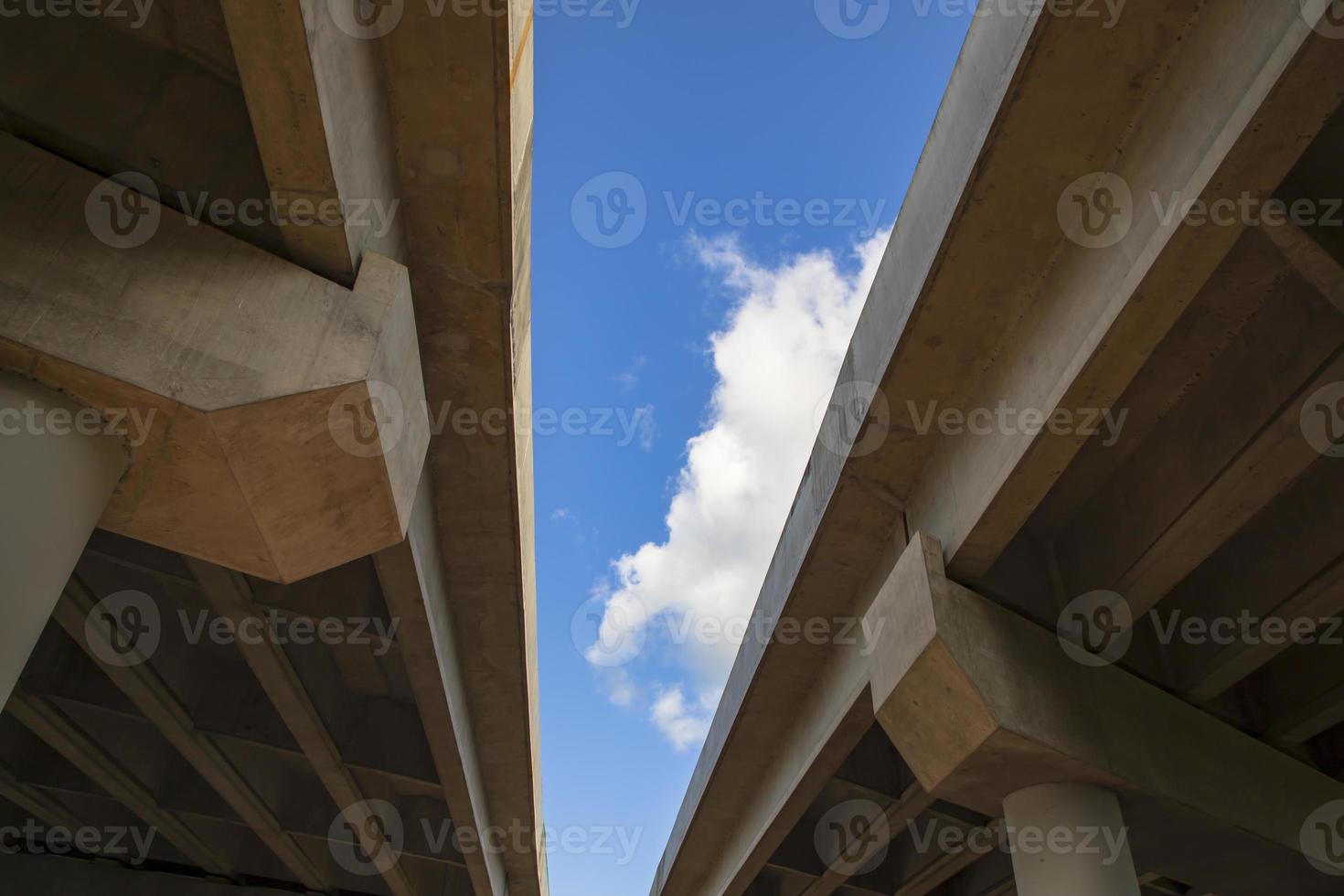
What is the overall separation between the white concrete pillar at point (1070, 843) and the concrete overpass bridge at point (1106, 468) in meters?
0.02

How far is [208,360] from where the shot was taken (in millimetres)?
4371

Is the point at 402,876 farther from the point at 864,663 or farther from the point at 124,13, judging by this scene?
the point at 124,13

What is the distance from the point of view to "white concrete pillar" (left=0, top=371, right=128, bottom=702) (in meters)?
3.88

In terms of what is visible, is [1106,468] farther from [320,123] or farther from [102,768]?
[102,768]

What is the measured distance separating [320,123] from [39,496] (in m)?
2.06

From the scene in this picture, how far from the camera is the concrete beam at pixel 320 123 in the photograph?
3973 mm

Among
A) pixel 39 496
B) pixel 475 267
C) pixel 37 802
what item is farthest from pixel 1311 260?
pixel 37 802

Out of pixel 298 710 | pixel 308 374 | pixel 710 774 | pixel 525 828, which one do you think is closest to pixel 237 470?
pixel 308 374

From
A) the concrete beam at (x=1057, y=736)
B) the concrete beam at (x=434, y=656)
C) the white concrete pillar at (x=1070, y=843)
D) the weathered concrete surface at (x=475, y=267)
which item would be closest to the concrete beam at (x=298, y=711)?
the concrete beam at (x=434, y=656)

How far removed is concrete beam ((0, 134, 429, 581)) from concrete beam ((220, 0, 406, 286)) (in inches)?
8.2

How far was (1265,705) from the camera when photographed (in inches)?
→ 333

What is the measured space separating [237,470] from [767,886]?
Answer: 1379 cm

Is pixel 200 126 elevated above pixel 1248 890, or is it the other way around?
pixel 200 126

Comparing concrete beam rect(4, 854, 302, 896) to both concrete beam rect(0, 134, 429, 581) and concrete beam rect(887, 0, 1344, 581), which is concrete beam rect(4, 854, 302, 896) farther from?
concrete beam rect(887, 0, 1344, 581)
